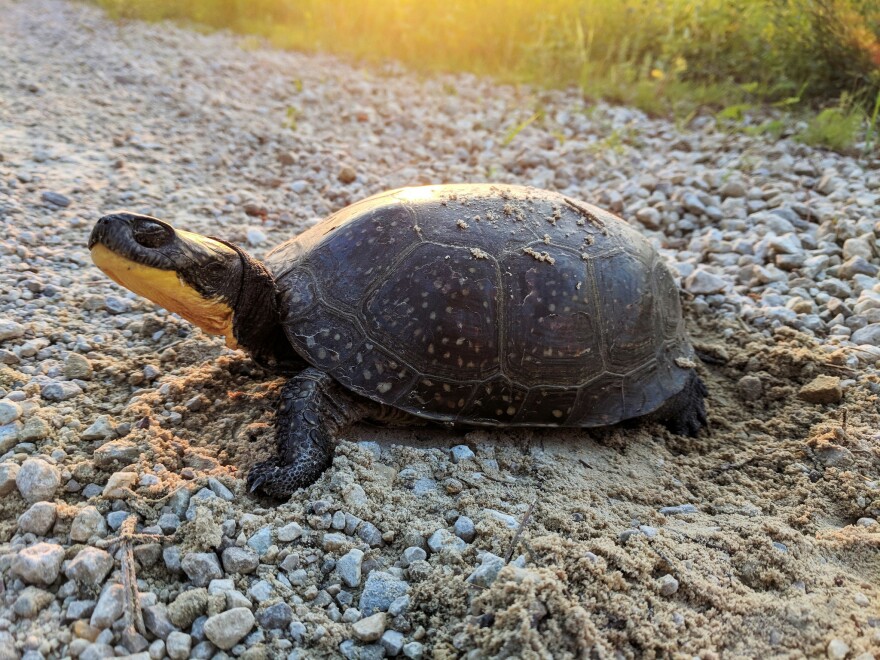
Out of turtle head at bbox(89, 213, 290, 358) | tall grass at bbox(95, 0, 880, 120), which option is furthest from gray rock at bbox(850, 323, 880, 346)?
tall grass at bbox(95, 0, 880, 120)

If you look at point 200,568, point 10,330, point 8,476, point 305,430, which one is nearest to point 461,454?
point 305,430

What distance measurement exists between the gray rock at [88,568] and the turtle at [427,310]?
0.79 meters

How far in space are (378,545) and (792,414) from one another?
2.61 meters

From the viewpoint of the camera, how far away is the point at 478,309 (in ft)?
10.5

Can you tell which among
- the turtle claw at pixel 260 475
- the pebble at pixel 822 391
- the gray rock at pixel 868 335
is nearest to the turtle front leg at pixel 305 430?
the turtle claw at pixel 260 475

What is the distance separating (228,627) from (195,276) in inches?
65.6

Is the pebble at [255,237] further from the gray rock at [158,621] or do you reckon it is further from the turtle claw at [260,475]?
the gray rock at [158,621]

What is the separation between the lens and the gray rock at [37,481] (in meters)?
2.50

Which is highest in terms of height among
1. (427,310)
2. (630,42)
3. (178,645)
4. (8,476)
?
(630,42)

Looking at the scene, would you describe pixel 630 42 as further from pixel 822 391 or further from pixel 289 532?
pixel 289 532

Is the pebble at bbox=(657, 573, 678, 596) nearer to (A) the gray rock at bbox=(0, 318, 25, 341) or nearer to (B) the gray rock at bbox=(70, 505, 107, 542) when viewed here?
(B) the gray rock at bbox=(70, 505, 107, 542)

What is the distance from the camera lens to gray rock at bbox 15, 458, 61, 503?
2.50 metres

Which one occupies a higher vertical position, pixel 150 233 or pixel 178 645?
pixel 150 233

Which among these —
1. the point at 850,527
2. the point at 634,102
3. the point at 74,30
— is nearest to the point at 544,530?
the point at 850,527
